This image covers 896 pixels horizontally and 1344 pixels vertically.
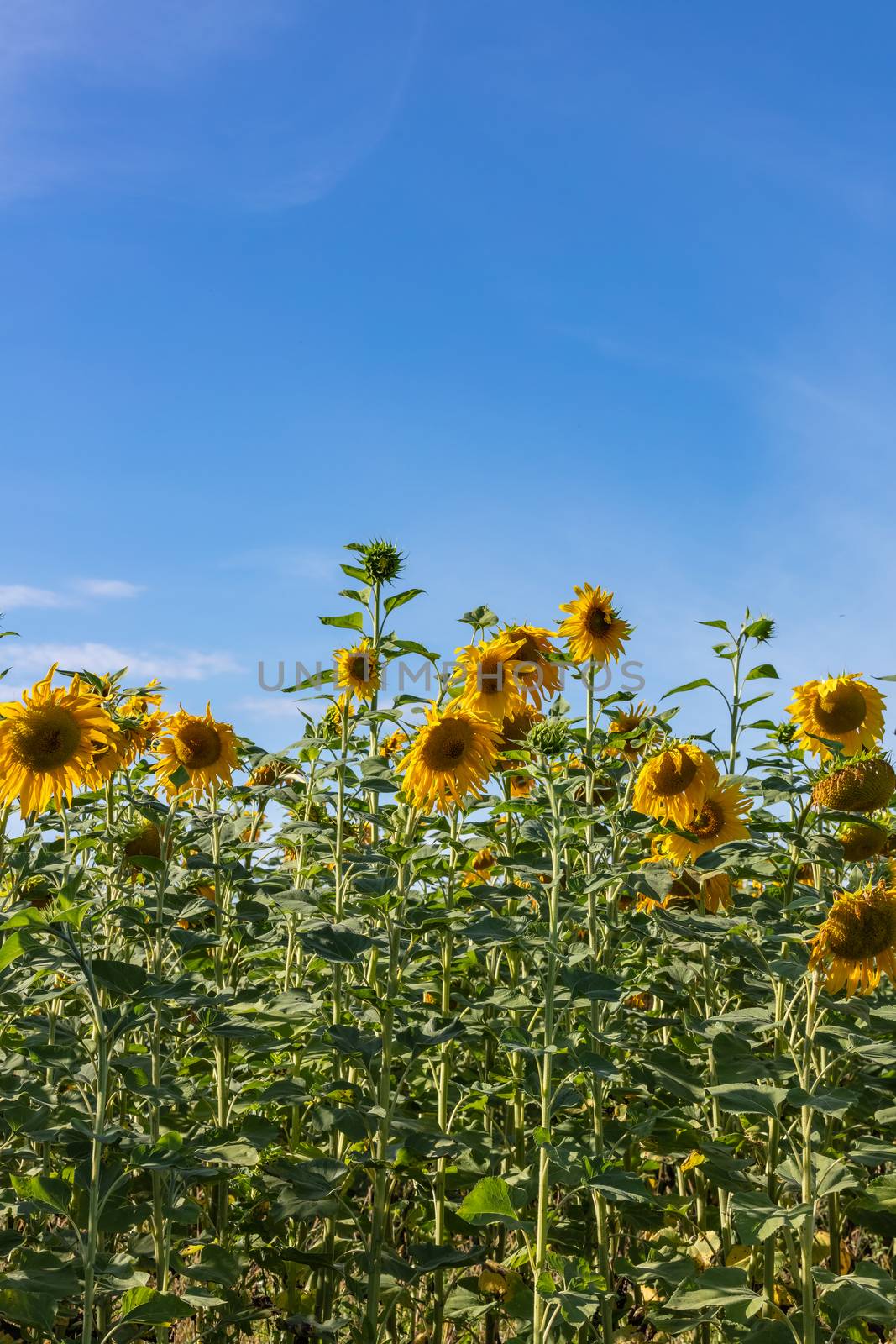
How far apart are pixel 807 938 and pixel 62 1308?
2.62 metres

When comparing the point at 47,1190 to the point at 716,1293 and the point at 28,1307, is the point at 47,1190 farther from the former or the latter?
the point at 716,1293

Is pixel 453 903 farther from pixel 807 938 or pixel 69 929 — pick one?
pixel 69 929

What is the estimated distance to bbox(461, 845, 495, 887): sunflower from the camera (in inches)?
185

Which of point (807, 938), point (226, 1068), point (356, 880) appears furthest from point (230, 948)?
point (807, 938)

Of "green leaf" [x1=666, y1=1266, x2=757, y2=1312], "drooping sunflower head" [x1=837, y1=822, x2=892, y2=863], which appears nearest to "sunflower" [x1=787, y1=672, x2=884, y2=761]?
"drooping sunflower head" [x1=837, y1=822, x2=892, y2=863]

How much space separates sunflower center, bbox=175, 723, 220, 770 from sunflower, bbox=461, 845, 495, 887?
1.13 metres

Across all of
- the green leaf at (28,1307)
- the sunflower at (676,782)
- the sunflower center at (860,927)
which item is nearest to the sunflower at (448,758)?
the sunflower at (676,782)

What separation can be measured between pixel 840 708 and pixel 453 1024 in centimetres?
208

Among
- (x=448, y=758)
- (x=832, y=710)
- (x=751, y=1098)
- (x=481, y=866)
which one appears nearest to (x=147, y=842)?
(x=448, y=758)

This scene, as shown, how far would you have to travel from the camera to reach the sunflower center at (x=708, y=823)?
4340 millimetres

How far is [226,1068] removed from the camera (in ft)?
12.9

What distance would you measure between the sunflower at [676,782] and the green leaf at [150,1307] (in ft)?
6.86

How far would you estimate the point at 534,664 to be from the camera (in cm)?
465

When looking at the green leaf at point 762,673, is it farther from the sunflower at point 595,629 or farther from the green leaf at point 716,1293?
the green leaf at point 716,1293
